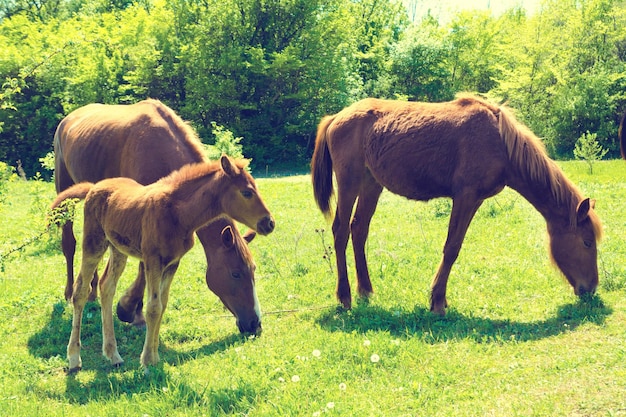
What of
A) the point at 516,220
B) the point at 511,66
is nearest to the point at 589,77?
the point at 511,66

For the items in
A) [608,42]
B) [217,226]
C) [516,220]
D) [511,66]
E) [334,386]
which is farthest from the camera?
[511,66]

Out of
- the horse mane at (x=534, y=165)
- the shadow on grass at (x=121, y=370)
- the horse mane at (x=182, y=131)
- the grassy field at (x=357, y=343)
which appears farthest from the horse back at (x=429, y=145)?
the shadow on grass at (x=121, y=370)

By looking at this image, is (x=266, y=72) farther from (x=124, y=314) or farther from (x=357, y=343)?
(x=357, y=343)

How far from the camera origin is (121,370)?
5680 mm

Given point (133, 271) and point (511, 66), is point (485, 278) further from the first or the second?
point (511, 66)

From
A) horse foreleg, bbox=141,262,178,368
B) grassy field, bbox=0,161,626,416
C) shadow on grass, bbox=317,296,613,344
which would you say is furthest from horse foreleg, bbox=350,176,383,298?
horse foreleg, bbox=141,262,178,368

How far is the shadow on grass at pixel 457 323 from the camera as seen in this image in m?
5.68

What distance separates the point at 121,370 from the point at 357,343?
2435 mm

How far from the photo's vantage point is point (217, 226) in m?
6.29

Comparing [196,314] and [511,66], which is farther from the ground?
[511,66]

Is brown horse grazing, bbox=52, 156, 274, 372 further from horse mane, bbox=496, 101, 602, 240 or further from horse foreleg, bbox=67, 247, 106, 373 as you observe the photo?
horse mane, bbox=496, 101, 602, 240

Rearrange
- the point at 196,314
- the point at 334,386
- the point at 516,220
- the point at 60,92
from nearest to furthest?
the point at 334,386 < the point at 196,314 < the point at 516,220 < the point at 60,92

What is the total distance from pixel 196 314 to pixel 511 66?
40.0 metres

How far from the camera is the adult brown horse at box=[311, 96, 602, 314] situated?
21.2 ft
